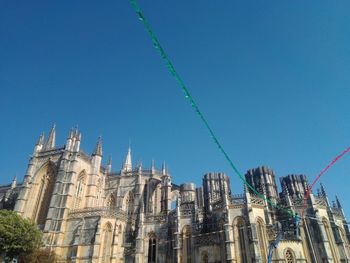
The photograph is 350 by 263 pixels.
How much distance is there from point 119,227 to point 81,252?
5268 mm

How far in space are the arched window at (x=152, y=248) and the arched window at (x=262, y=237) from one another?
12679 mm

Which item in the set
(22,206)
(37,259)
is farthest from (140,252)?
(22,206)

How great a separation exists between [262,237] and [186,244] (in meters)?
8.74

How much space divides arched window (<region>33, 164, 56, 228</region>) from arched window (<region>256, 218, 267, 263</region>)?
2809 cm

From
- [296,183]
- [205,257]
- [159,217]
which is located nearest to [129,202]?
[159,217]

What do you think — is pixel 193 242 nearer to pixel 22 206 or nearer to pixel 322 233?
pixel 322 233

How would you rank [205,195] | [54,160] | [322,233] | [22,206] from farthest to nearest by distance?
[205,195]
[54,160]
[22,206]
[322,233]

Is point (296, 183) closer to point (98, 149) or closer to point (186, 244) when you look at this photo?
point (186, 244)

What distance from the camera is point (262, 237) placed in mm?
29297

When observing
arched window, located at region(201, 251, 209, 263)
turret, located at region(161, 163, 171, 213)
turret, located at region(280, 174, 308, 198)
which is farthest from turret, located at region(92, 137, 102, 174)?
turret, located at region(280, 174, 308, 198)

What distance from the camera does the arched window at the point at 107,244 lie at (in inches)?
1323

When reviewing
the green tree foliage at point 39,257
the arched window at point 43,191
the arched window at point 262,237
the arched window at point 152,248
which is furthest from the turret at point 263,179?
the arched window at point 43,191

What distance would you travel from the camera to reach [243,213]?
30.6 m

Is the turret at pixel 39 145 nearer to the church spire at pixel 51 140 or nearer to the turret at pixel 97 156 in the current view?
the church spire at pixel 51 140
